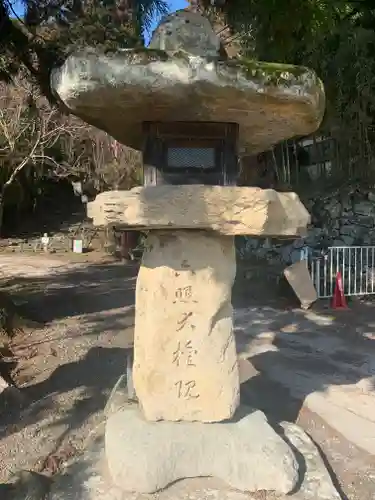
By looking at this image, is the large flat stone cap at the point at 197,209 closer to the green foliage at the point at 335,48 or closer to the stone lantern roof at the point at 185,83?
the stone lantern roof at the point at 185,83

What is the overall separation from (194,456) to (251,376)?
2203mm

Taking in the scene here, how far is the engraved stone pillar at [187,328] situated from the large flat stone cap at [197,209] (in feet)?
0.98

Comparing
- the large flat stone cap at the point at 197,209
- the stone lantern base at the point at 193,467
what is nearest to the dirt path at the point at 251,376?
the stone lantern base at the point at 193,467

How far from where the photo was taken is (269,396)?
493 cm

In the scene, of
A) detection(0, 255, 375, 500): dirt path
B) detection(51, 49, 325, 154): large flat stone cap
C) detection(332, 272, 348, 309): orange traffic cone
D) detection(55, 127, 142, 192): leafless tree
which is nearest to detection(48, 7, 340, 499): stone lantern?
detection(51, 49, 325, 154): large flat stone cap

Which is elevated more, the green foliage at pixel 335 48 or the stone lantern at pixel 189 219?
the green foliage at pixel 335 48

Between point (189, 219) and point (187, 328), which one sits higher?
point (189, 219)

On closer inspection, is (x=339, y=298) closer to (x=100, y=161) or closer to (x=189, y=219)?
(x=189, y=219)

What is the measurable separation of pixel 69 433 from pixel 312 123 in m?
2.95

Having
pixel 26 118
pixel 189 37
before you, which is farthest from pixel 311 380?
pixel 26 118

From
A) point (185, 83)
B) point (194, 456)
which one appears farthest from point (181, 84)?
point (194, 456)

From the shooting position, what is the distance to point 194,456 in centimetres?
328

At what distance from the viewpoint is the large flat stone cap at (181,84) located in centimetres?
272

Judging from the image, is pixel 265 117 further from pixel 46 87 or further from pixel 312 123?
pixel 46 87
